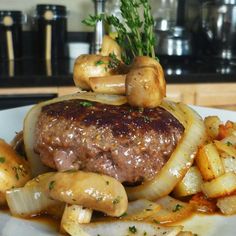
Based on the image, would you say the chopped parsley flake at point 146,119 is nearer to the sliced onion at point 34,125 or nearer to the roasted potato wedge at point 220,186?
the sliced onion at point 34,125

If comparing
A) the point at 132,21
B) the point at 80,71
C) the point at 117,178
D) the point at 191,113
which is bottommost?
the point at 117,178

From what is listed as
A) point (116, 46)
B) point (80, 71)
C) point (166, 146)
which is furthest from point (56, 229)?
point (116, 46)

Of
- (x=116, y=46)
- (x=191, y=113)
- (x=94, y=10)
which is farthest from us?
(x=94, y=10)

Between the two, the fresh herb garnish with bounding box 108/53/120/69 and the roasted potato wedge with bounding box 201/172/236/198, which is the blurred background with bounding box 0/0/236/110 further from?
the roasted potato wedge with bounding box 201/172/236/198

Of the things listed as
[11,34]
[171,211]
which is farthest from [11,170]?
[11,34]

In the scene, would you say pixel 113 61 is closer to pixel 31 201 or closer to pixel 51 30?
→ pixel 31 201

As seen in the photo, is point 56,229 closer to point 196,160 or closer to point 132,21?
point 196,160

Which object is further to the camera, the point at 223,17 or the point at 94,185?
the point at 223,17
